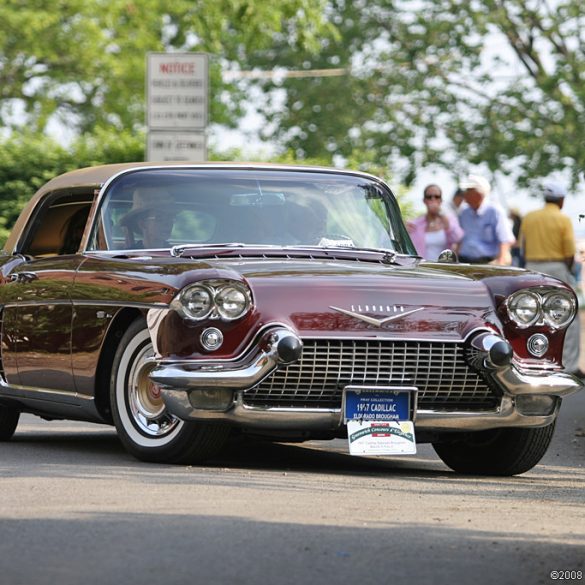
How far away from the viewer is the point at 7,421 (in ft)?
34.1

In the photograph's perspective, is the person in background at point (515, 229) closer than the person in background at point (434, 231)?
No

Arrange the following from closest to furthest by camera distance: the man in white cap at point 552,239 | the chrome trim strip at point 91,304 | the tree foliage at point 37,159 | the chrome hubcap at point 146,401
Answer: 1. the chrome trim strip at point 91,304
2. the chrome hubcap at point 146,401
3. the man in white cap at point 552,239
4. the tree foliage at point 37,159

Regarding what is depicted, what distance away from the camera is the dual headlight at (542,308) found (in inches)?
343

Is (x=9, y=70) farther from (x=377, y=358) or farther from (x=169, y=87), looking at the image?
(x=377, y=358)

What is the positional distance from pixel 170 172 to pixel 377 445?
2224 millimetres

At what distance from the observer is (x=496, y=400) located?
8.63 meters

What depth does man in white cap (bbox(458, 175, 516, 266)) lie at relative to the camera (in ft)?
51.9

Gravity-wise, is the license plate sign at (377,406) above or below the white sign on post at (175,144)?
below

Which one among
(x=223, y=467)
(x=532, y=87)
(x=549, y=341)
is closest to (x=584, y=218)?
(x=549, y=341)

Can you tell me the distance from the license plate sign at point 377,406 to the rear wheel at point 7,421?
273 cm

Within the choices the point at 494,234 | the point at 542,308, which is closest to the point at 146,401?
the point at 542,308

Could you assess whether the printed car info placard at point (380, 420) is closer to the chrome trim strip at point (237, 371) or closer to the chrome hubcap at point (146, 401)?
the chrome trim strip at point (237, 371)

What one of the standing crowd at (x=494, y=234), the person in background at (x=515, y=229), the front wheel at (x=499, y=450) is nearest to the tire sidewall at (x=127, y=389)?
the front wheel at (x=499, y=450)

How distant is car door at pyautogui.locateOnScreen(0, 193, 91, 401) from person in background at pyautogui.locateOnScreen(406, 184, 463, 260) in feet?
21.1
